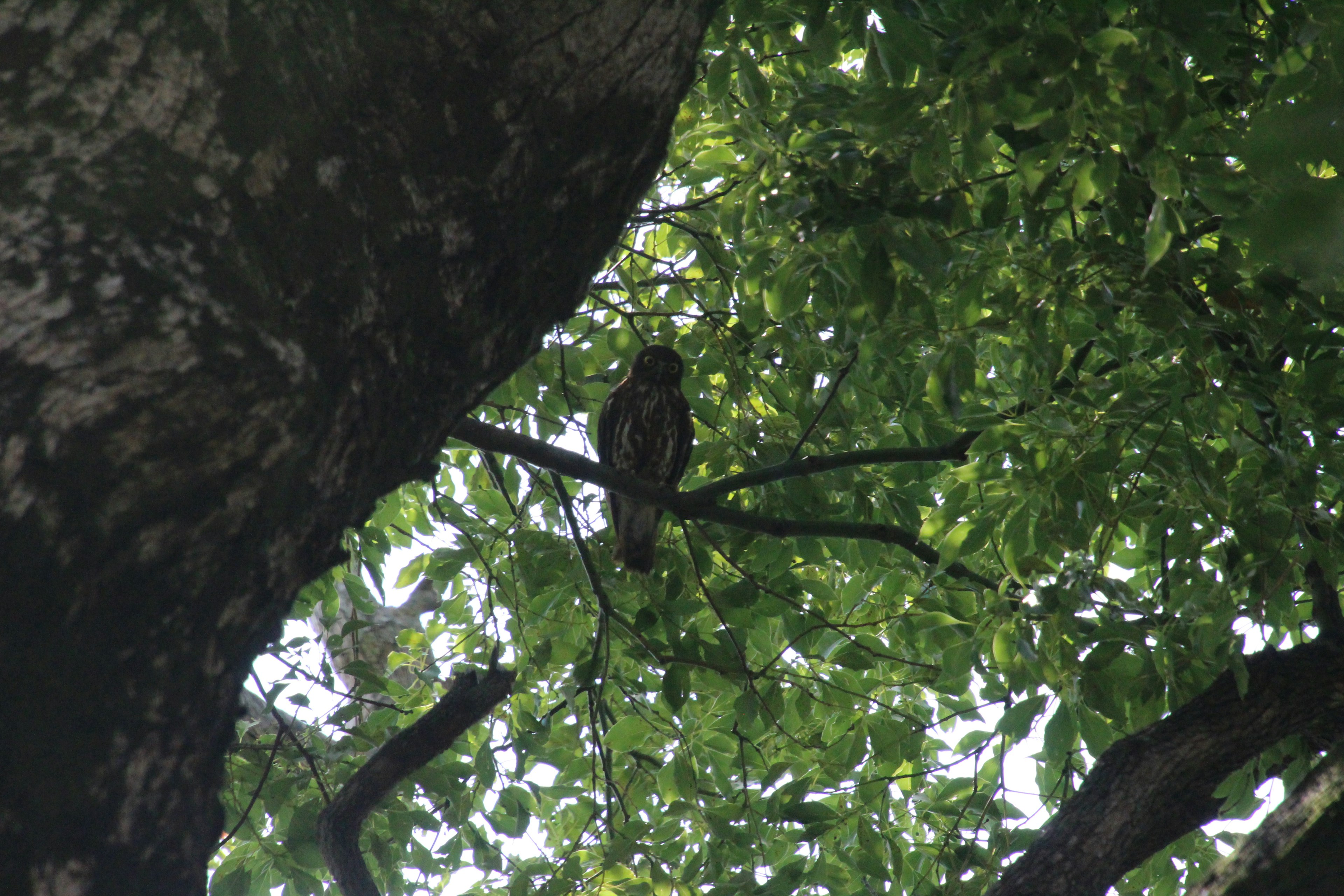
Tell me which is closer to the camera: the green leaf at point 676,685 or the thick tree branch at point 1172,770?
the thick tree branch at point 1172,770

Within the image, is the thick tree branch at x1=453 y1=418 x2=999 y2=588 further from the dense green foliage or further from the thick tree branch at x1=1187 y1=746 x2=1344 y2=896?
the thick tree branch at x1=1187 y1=746 x2=1344 y2=896

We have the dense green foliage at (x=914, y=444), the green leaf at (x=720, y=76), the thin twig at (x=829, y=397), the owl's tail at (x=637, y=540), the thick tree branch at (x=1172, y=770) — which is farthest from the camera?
the owl's tail at (x=637, y=540)

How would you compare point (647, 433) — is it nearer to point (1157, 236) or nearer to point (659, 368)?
point (659, 368)

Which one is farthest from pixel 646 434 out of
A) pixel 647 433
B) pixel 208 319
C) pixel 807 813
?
pixel 208 319

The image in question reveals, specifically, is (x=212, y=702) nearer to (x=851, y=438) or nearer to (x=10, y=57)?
(x=10, y=57)

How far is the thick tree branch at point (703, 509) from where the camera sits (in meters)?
2.97

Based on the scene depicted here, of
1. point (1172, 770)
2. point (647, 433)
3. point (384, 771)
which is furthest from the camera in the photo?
point (647, 433)

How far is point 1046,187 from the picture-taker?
7.12 feet

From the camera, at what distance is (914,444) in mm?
3824

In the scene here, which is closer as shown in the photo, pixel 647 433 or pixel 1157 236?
pixel 1157 236

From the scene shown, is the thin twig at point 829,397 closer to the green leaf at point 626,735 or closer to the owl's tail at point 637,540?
the owl's tail at point 637,540

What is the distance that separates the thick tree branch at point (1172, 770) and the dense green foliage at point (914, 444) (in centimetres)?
11

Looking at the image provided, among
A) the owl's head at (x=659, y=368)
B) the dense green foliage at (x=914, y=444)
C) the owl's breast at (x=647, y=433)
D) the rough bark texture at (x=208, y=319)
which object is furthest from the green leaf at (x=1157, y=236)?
the owl's breast at (x=647, y=433)

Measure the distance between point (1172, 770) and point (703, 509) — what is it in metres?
1.35
